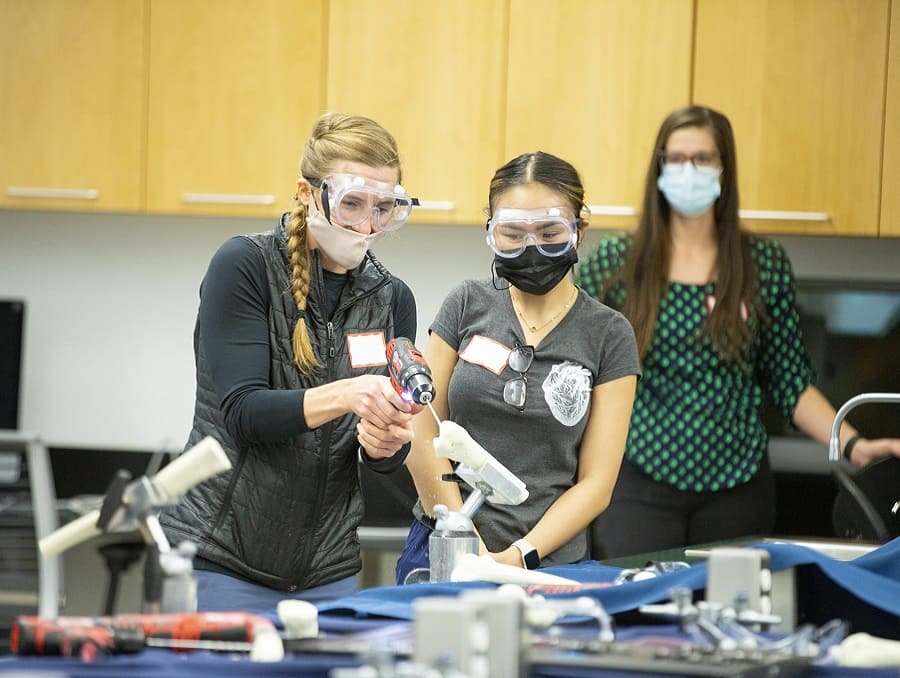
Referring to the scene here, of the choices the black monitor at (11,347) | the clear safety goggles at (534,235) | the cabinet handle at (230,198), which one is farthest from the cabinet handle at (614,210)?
the black monitor at (11,347)

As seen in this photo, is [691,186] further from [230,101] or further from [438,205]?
[230,101]

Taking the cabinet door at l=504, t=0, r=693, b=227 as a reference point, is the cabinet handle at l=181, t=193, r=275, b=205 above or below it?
below

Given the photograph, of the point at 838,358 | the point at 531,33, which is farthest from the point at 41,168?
the point at 838,358

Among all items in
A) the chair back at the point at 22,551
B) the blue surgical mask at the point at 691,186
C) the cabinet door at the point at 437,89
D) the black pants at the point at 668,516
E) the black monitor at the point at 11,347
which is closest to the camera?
the chair back at the point at 22,551

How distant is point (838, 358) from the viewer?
391cm

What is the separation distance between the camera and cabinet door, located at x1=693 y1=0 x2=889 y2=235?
12.5 feet

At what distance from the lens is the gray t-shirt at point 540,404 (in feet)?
7.95

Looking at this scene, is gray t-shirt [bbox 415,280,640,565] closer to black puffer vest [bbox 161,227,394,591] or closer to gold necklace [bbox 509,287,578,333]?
gold necklace [bbox 509,287,578,333]

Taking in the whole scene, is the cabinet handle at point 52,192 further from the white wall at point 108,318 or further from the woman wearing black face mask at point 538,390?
the woman wearing black face mask at point 538,390

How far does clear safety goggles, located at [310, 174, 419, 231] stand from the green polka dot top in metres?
1.10

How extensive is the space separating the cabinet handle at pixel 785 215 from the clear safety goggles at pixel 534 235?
1.52m

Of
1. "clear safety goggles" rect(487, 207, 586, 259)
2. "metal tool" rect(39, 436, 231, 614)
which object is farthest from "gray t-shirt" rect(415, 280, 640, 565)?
"metal tool" rect(39, 436, 231, 614)

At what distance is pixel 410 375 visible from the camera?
201cm

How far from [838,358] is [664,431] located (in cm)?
88
